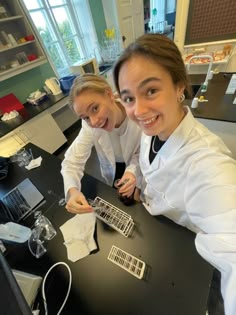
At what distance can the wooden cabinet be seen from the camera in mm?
2127

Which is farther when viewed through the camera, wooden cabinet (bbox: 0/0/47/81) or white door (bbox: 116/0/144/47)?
white door (bbox: 116/0/144/47)

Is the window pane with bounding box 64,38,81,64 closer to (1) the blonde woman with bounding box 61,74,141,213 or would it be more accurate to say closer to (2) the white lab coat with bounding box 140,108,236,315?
(1) the blonde woman with bounding box 61,74,141,213

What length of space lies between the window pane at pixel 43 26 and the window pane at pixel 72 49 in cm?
32

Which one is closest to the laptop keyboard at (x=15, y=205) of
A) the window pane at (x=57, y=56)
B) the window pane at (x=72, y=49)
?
the window pane at (x=57, y=56)

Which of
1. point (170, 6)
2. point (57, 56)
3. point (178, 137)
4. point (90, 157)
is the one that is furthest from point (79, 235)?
point (170, 6)

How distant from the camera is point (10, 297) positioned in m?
0.37

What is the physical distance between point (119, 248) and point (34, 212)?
1.88ft

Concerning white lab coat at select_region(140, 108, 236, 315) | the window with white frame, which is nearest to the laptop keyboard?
white lab coat at select_region(140, 108, 236, 315)

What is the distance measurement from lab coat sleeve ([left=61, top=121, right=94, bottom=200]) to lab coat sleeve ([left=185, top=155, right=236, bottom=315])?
0.65 meters

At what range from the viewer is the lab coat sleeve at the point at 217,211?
1.46 ft

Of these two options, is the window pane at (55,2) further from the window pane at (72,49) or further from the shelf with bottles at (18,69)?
the shelf with bottles at (18,69)

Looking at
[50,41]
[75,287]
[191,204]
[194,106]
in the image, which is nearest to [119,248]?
[75,287]

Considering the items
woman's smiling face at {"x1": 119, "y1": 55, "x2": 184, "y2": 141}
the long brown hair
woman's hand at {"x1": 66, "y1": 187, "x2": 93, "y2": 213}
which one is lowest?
woman's hand at {"x1": 66, "y1": 187, "x2": 93, "y2": 213}

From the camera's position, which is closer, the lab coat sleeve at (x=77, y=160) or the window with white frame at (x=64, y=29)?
the lab coat sleeve at (x=77, y=160)
